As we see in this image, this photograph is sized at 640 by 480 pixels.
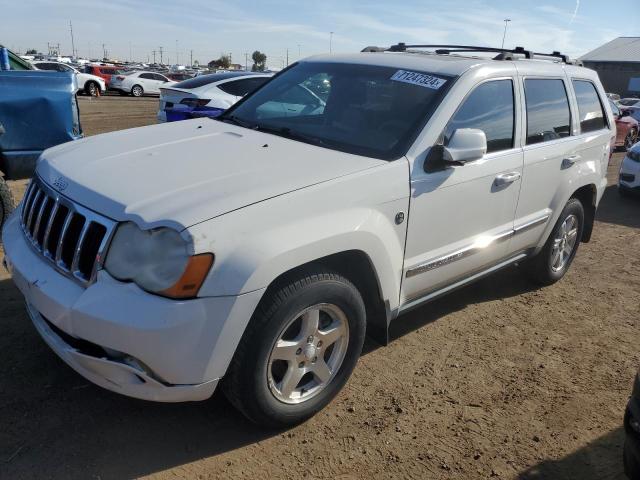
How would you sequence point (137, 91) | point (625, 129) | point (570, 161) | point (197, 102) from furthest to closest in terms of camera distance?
1. point (137, 91)
2. point (625, 129)
3. point (197, 102)
4. point (570, 161)

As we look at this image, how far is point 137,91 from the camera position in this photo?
28.2 m

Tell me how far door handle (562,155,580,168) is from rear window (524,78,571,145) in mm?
184

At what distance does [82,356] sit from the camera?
93.5 inches

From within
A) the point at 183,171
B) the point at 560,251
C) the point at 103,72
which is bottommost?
the point at 103,72

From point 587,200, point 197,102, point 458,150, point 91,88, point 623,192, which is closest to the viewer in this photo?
point 458,150

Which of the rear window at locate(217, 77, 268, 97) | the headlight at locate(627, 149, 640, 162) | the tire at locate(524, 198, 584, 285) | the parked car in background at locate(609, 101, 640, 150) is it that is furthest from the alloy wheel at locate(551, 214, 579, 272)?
the parked car in background at locate(609, 101, 640, 150)

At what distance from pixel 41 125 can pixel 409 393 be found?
13.4 feet

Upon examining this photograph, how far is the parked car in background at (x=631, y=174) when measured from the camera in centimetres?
870

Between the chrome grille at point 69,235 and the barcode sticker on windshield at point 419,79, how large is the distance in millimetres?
2057

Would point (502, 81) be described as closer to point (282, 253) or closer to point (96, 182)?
point (282, 253)

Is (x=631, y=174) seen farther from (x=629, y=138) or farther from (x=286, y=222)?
(x=286, y=222)

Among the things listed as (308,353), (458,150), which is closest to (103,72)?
(458,150)

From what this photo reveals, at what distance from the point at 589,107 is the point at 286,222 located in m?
3.63

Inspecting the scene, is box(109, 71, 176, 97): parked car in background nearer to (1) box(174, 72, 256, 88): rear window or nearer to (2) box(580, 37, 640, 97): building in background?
(1) box(174, 72, 256, 88): rear window
